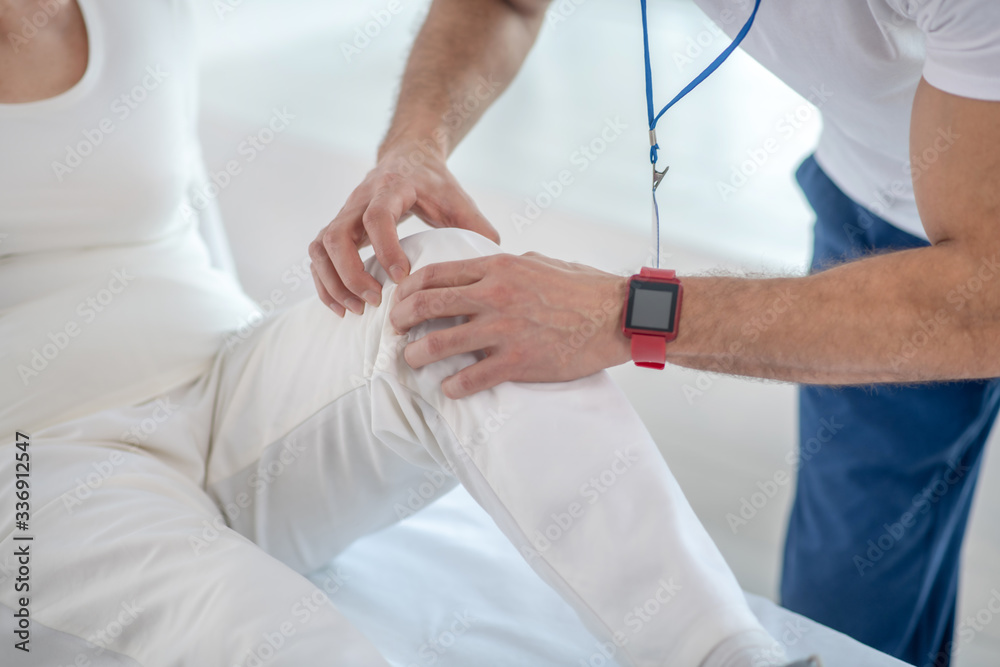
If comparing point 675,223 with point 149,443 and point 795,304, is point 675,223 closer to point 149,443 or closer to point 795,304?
point 795,304

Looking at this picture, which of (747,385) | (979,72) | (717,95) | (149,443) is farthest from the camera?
(717,95)

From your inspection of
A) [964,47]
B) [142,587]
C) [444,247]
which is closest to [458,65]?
[444,247]

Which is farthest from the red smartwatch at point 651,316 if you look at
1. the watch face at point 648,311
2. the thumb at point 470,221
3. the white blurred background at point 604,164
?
the white blurred background at point 604,164

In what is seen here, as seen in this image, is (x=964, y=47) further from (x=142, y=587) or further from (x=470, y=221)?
(x=142, y=587)

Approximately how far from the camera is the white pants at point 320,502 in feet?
2.04

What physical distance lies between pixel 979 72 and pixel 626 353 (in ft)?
1.20

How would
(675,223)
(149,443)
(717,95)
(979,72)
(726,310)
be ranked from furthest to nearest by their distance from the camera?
(717,95) → (675,223) → (149,443) → (726,310) → (979,72)

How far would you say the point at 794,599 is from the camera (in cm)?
123

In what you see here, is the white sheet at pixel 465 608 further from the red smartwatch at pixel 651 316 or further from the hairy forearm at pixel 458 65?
the hairy forearm at pixel 458 65

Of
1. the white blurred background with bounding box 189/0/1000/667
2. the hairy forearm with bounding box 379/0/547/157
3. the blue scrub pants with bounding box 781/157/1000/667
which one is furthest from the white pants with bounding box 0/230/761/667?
the white blurred background with bounding box 189/0/1000/667

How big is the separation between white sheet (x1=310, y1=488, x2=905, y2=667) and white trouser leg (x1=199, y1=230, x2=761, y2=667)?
8cm

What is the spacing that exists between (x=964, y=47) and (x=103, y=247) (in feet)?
3.15

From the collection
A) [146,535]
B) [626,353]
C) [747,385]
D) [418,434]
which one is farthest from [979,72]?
[747,385]

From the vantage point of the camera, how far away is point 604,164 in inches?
77.8
